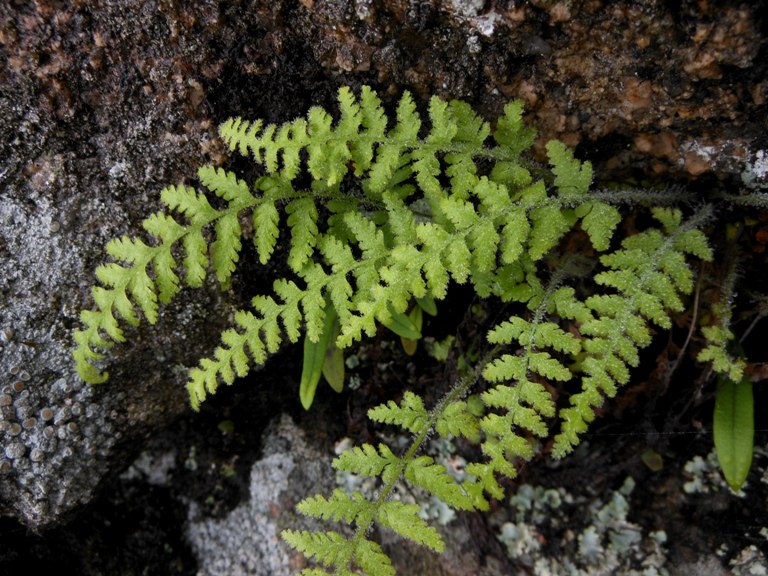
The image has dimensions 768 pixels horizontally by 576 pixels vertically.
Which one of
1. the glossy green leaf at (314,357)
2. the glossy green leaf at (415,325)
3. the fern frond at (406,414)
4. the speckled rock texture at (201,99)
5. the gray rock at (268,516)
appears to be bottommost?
the gray rock at (268,516)

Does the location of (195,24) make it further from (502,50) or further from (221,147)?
(502,50)

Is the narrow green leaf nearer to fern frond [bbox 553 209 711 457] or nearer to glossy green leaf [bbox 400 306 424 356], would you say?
glossy green leaf [bbox 400 306 424 356]

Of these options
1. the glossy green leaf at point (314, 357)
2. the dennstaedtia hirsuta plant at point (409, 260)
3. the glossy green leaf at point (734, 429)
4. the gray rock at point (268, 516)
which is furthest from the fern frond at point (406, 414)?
the glossy green leaf at point (734, 429)

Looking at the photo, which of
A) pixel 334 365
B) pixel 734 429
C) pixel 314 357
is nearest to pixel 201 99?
pixel 314 357

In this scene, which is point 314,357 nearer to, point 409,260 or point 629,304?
point 409,260

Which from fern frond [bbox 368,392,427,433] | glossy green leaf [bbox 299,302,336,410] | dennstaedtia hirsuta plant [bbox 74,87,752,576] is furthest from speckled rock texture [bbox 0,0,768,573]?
fern frond [bbox 368,392,427,433]

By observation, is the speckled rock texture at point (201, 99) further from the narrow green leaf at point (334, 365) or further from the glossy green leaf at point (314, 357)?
the narrow green leaf at point (334, 365)
